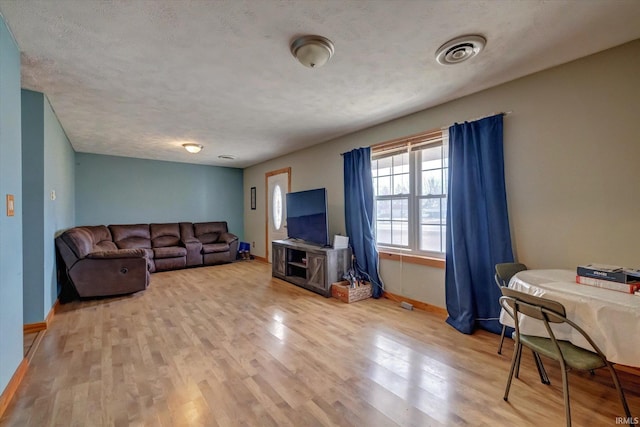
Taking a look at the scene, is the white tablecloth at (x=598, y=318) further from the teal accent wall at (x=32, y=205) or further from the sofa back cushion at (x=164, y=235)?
the sofa back cushion at (x=164, y=235)

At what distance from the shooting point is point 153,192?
6492 mm

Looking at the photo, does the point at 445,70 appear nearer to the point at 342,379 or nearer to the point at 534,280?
the point at 534,280

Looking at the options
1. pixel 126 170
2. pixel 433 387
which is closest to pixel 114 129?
pixel 126 170

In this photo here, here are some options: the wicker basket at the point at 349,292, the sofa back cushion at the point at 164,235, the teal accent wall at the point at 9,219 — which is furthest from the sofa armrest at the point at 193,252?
the teal accent wall at the point at 9,219

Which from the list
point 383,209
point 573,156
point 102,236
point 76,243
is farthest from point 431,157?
point 102,236

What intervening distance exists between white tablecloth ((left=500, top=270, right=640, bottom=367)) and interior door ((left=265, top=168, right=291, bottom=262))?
4.66 meters

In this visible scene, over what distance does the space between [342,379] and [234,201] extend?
638 centimetres

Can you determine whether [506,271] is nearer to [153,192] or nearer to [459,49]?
[459,49]

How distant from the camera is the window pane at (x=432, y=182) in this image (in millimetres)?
3293

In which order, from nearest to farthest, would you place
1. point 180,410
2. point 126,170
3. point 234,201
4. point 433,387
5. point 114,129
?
point 180,410, point 433,387, point 114,129, point 126,170, point 234,201

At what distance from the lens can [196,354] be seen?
2.37 m

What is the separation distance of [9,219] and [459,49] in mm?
3341

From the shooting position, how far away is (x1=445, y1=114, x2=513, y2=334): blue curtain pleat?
2.66m

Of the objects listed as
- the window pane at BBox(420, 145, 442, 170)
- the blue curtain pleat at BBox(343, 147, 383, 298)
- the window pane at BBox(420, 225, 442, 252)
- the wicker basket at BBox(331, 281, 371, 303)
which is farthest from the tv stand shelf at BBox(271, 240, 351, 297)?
the window pane at BBox(420, 145, 442, 170)
